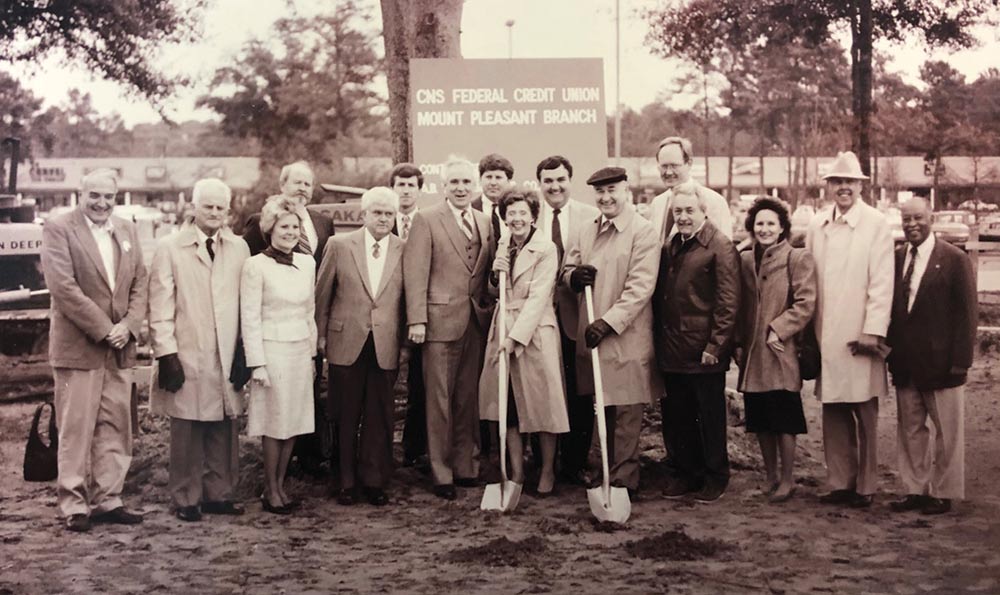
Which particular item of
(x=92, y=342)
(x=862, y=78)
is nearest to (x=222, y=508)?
(x=92, y=342)

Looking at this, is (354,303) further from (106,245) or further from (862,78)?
(862,78)

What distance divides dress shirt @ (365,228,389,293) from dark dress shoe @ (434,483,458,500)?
0.99m

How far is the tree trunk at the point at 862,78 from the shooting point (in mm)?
4863

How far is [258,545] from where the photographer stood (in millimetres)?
4191

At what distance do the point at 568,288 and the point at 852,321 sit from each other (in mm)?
1284

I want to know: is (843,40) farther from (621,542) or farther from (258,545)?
(258,545)

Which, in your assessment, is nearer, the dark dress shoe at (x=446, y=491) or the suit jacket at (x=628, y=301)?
the suit jacket at (x=628, y=301)

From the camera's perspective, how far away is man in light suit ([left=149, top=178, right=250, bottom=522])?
4.41 metres

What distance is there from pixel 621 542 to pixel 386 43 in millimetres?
2945

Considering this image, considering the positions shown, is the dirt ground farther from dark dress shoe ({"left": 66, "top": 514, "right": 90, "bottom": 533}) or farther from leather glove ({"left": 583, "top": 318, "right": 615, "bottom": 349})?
leather glove ({"left": 583, "top": 318, "right": 615, "bottom": 349})

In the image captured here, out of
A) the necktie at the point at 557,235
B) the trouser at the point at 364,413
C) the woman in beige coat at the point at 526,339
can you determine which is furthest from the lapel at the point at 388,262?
the necktie at the point at 557,235

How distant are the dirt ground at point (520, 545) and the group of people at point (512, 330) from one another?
160mm

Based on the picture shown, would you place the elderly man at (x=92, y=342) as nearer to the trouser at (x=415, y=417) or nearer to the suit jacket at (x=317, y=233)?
the suit jacket at (x=317, y=233)

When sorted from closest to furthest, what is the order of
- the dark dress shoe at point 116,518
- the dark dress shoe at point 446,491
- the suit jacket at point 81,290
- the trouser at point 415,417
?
the suit jacket at point 81,290 → the dark dress shoe at point 116,518 → the dark dress shoe at point 446,491 → the trouser at point 415,417
